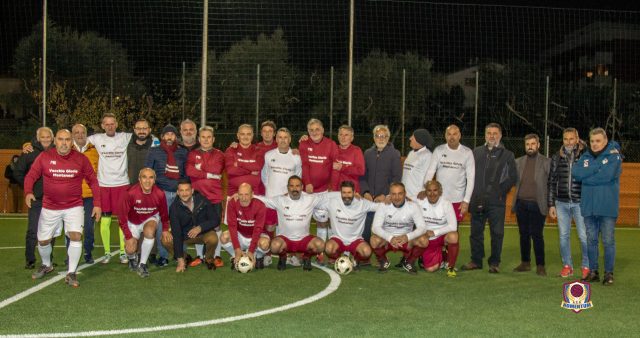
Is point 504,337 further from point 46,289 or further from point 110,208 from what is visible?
point 110,208

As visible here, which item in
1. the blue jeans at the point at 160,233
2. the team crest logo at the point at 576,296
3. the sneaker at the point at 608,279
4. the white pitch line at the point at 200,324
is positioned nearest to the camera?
the white pitch line at the point at 200,324

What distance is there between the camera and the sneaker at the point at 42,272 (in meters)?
8.06

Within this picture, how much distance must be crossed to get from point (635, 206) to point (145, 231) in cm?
1137

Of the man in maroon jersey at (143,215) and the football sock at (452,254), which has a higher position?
the man in maroon jersey at (143,215)

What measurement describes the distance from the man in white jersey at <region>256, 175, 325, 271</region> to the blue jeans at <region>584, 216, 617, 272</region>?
3.13 metres

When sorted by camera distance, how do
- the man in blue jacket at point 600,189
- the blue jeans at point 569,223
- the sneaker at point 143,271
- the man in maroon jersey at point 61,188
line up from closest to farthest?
the man in maroon jersey at point 61,188, the man in blue jacket at point 600,189, the sneaker at point 143,271, the blue jeans at point 569,223

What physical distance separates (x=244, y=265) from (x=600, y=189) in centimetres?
411

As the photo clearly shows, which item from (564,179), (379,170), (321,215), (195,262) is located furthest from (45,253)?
(564,179)

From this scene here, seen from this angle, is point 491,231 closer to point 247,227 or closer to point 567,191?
point 567,191

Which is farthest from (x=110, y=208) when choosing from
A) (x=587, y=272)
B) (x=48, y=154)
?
(x=587, y=272)

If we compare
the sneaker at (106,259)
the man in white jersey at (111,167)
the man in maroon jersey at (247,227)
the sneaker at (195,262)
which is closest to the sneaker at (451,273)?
the man in maroon jersey at (247,227)

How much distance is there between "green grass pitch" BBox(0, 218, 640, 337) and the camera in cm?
585

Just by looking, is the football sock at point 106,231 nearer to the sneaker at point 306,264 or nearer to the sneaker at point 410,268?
the sneaker at point 306,264

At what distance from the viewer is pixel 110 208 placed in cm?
936
